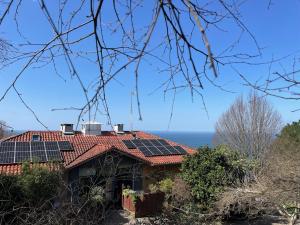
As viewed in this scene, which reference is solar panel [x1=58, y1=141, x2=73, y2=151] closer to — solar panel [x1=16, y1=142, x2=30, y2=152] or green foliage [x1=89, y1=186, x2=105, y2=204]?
solar panel [x1=16, y1=142, x2=30, y2=152]

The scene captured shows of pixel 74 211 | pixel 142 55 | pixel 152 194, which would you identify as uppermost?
pixel 142 55

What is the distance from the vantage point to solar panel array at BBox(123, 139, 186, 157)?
2092 centimetres

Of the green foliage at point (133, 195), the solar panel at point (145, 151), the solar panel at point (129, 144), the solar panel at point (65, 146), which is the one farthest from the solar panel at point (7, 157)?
the solar panel at point (145, 151)

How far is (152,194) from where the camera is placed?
16578 millimetres

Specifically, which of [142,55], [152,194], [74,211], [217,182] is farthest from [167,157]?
[142,55]

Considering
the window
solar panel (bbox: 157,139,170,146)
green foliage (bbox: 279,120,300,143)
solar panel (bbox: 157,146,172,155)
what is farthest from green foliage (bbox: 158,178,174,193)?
green foliage (bbox: 279,120,300,143)

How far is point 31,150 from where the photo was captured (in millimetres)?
17641

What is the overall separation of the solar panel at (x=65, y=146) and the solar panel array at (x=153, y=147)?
146 inches

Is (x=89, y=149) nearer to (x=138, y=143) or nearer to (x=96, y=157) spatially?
(x=96, y=157)

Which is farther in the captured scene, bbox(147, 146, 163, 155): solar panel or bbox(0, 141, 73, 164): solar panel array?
bbox(147, 146, 163, 155): solar panel

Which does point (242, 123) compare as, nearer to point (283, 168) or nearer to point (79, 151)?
point (79, 151)

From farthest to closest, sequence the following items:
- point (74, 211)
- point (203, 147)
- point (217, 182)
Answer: point (203, 147) < point (217, 182) < point (74, 211)

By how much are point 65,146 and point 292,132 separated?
48.8 feet

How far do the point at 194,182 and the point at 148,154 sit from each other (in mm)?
6467
